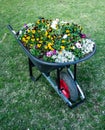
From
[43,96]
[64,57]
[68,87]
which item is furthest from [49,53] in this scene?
[43,96]

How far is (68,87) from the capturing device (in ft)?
9.35

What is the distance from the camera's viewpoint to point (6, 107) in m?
2.98

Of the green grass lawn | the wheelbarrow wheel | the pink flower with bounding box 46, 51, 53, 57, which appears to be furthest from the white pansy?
the green grass lawn

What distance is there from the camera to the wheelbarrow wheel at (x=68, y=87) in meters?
2.80

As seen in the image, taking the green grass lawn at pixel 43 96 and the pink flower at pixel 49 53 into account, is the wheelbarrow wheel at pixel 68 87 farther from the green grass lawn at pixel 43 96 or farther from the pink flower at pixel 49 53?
the pink flower at pixel 49 53

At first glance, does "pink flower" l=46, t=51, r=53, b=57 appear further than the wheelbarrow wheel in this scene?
No

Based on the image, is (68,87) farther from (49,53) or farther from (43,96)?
(49,53)

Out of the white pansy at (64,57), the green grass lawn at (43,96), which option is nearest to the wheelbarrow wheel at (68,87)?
the green grass lawn at (43,96)

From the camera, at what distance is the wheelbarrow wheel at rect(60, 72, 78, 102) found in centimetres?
280

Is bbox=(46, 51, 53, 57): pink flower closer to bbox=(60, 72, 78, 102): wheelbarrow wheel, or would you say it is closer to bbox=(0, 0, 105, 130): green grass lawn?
bbox=(60, 72, 78, 102): wheelbarrow wheel

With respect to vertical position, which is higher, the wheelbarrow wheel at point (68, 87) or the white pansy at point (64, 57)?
the white pansy at point (64, 57)

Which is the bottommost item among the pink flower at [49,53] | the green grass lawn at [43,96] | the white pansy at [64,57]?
the green grass lawn at [43,96]

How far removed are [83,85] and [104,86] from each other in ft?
0.98

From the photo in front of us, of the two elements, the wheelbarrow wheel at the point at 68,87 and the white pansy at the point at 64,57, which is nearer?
the white pansy at the point at 64,57
